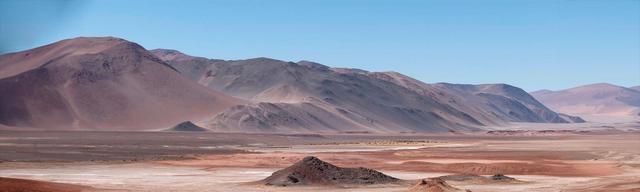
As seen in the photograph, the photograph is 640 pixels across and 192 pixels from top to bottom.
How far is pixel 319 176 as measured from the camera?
48.0 metres

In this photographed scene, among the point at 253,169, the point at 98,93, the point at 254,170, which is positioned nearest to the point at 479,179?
the point at 254,170

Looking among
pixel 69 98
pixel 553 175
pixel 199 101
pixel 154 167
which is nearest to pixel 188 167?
pixel 154 167

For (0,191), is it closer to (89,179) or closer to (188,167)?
(89,179)

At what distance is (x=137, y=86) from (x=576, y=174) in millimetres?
135968

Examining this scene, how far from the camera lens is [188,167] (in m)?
61.9

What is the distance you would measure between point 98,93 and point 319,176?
131885 mm

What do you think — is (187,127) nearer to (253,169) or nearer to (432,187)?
(253,169)

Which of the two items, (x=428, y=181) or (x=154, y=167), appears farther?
(x=154, y=167)

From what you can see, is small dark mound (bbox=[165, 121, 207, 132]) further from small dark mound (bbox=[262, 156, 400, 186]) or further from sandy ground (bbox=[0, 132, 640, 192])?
small dark mound (bbox=[262, 156, 400, 186])

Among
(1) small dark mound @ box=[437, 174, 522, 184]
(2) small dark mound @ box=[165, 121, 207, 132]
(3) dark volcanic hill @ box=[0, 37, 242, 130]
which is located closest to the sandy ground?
(1) small dark mound @ box=[437, 174, 522, 184]

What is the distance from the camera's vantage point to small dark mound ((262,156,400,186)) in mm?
46875

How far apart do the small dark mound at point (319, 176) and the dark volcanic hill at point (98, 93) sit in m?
107

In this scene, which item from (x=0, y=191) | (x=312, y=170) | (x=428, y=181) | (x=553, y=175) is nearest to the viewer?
(x=0, y=191)

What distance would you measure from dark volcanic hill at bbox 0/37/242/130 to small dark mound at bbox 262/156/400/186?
107 meters
